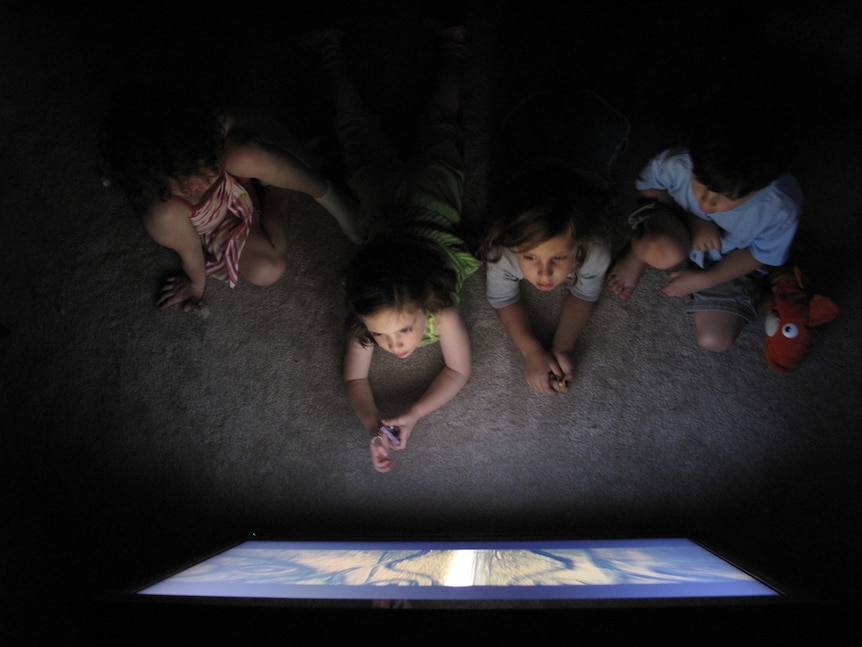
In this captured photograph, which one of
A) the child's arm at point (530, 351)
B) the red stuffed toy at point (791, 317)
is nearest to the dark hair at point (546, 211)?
the child's arm at point (530, 351)

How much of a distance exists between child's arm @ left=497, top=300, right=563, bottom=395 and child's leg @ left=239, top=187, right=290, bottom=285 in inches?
20.8

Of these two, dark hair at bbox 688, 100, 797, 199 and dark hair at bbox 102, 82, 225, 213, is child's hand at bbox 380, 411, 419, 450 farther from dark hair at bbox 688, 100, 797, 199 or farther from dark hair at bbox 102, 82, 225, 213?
dark hair at bbox 688, 100, 797, 199

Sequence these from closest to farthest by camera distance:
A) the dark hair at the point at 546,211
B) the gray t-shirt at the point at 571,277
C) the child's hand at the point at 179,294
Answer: the dark hair at the point at 546,211 → the gray t-shirt at the point at 571,277 → the child's hand at the point at 179,294

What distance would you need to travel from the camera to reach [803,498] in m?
1.15

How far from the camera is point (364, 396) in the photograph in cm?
123

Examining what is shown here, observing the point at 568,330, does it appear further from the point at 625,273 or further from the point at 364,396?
the point at 364,396

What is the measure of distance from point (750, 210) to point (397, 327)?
683mm

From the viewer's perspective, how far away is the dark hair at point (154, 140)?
36.6 inches

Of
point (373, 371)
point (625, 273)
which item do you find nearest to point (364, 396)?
point (373, 371)

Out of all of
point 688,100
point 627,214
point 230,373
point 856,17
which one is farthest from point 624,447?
point 856,17

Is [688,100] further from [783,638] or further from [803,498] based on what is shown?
[783,638]

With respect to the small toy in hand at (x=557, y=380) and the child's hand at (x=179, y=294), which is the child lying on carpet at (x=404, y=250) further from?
the child's hand at (x=179, y=294)

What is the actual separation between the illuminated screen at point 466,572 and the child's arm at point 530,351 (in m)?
0.33

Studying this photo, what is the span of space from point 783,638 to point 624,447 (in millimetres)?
547
